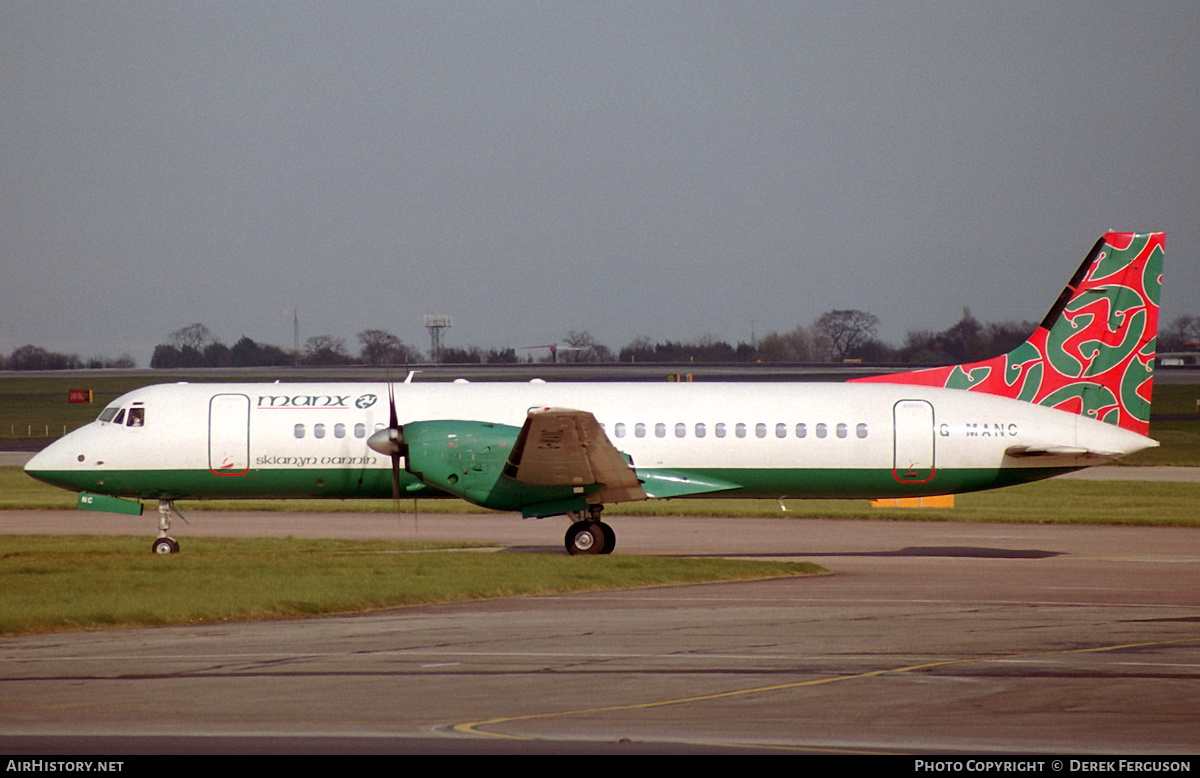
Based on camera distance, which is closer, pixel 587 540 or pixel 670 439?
pixel 587 540

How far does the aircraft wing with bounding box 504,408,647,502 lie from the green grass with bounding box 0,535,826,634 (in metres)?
1.54

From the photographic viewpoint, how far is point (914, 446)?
2409 cm

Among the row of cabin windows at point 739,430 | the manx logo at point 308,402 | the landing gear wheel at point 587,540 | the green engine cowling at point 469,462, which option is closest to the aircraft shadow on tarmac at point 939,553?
the landing gear wheel at point 587,540

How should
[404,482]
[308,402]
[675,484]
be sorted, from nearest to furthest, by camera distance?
[675,484], [404,482], [308,402]

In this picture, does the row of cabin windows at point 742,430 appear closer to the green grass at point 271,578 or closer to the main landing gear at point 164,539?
the green grass at point 271,578

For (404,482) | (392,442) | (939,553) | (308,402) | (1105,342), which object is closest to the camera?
(392,442)

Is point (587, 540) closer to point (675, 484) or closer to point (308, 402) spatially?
point (675, 484)

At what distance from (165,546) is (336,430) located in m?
3.87

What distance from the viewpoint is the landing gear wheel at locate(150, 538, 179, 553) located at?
2309cm

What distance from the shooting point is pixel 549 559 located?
869 inches

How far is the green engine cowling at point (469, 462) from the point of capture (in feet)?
75.1

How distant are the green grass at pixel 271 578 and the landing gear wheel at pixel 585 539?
659mm

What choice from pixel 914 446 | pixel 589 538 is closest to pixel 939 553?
pixel 914 446
